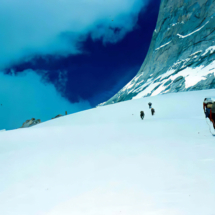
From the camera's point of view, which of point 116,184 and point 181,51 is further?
point 181,51

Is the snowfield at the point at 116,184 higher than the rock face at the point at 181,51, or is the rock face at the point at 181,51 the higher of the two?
the rock face at the point at 181,51

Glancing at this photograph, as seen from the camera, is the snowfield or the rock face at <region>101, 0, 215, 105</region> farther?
the rock face at <region>101, 0, 215, 105</region>

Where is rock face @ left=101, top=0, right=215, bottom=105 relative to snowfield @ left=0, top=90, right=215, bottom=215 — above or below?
above

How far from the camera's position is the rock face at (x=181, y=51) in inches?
2060

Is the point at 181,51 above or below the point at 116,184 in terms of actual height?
above

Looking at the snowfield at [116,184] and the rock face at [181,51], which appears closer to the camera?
the snowfield at [116,184]

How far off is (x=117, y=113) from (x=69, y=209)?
2187 cm

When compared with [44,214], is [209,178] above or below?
below

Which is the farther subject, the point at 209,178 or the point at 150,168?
the point at 150,168

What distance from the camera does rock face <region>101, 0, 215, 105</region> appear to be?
172 ft

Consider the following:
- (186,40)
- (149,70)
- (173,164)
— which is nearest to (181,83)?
(186,40)

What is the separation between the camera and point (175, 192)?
2.88 meters

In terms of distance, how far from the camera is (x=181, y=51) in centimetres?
6738

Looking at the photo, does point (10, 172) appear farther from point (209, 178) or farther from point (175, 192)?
point (209, 178)
